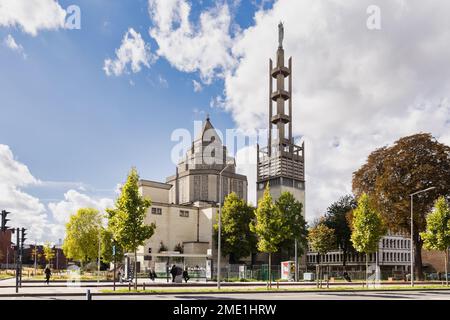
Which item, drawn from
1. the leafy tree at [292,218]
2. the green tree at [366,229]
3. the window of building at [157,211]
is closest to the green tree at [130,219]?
the green tree at [366,229]

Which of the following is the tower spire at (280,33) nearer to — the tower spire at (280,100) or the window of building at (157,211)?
the tower spire at (280,100)

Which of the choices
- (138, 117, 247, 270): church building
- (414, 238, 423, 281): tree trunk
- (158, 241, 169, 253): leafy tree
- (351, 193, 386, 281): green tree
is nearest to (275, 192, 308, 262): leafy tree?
(138, 117, 247, 270): church building

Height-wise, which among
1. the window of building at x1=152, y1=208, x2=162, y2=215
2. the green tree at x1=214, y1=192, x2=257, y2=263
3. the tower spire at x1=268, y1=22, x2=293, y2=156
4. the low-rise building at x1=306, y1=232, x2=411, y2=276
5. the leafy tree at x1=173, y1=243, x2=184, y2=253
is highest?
the tower spire at x1=268, y1=22, x2=293, y2=156

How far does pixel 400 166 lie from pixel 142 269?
44.2 metres

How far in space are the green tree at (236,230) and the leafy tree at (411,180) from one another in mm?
29175

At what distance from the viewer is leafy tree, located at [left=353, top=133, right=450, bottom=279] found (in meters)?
59.0

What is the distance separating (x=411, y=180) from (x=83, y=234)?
2279 inches

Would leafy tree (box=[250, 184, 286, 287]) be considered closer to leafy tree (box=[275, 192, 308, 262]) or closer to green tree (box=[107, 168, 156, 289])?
green tree (box=[107, 168, 156, 289])

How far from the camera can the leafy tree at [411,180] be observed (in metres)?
59.0

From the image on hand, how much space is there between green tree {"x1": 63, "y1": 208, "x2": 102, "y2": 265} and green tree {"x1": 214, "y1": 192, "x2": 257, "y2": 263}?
22.9 m

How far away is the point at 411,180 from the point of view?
196ft

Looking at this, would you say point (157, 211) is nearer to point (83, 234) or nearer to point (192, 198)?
point (83, 234)

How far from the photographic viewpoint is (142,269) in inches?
3199
